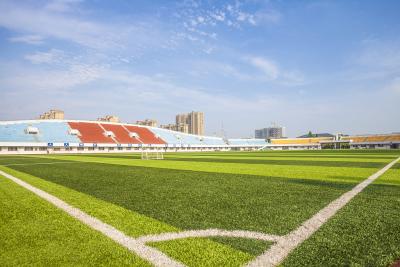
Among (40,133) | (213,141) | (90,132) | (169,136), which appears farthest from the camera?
(213,141)

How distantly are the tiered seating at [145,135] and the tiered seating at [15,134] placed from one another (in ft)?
105

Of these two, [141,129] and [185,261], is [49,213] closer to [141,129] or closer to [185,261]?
[185,261]

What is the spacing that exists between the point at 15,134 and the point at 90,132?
779 inches

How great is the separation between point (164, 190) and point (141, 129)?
9802cm

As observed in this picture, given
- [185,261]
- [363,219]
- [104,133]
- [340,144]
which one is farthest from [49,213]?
[340,144]

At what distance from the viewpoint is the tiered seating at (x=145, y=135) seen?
96812mm

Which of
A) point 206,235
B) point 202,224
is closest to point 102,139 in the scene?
point 202,224

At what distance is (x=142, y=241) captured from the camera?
4.02 meters

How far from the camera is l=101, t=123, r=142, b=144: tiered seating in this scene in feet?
293

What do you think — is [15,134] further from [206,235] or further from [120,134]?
[206,235]

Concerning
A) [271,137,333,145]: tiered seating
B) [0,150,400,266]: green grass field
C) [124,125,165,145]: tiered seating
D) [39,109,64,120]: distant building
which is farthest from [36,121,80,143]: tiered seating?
[271,137,333,145]: tiered seating

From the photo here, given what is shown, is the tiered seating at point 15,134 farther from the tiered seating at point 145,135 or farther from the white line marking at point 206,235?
the white line marking at point 206,235

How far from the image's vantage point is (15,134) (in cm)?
7012

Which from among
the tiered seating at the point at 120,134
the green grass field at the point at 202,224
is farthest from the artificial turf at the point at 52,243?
the tiered seating at the point at 120,134
